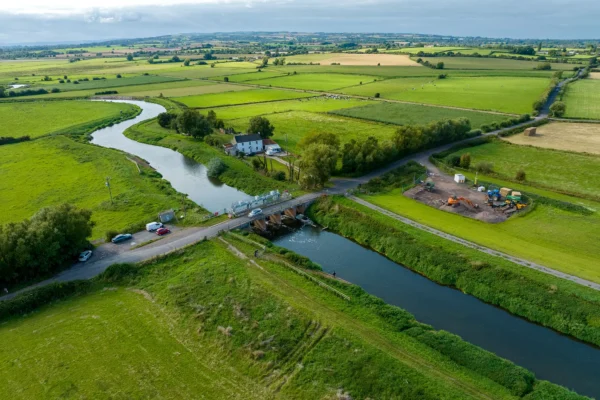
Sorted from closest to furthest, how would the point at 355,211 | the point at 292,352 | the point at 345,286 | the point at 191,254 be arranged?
the point at 292,352 → the point at 345,286 → the point at 191,254 → the point at 355,211

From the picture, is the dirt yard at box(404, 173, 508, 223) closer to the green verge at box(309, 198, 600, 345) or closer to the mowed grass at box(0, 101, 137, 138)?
the green verge at box(309, 198, 600, 345)

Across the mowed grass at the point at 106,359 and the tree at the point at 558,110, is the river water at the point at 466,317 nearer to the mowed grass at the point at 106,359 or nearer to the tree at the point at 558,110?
the mowed grass at the point at 106,359

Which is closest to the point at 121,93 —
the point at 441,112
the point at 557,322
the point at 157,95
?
the point at 157,95

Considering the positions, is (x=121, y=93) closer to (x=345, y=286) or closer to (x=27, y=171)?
(x=27, y=171)

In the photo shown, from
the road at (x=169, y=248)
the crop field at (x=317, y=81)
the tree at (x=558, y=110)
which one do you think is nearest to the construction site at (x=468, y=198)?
the road at (x=169, y=248)

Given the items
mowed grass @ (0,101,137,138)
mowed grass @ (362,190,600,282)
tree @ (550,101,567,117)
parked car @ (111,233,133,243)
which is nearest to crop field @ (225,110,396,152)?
mowed grass @ (362,190,600,282)
